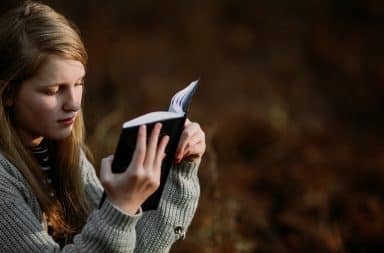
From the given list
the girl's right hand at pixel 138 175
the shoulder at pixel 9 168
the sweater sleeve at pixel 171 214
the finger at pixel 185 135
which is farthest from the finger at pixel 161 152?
the shoulder at pixel 9 168

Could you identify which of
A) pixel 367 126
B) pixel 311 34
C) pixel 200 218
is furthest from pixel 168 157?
pixel 311 34

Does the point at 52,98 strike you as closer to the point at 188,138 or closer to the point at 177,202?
the point at 188,138

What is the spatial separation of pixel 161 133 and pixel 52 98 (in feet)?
1.23

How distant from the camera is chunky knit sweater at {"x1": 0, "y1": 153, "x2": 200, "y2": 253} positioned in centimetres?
197

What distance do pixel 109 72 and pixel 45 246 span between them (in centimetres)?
512

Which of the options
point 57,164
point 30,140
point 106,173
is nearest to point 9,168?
point 30,140

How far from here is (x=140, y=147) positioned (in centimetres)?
191

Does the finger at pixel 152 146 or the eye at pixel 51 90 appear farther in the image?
the eye at pixel 51 90

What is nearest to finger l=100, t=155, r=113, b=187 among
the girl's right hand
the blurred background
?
the girl's right hand

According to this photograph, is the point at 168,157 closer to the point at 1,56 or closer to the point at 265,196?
the point at 1,56

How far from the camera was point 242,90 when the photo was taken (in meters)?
7.41

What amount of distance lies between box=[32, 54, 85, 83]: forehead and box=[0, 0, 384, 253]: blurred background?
52.2 inches

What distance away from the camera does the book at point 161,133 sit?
6.35 ft

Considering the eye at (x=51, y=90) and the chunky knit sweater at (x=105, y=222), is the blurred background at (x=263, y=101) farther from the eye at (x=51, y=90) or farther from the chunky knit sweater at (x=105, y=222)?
the eye at (x=51, y=90)
